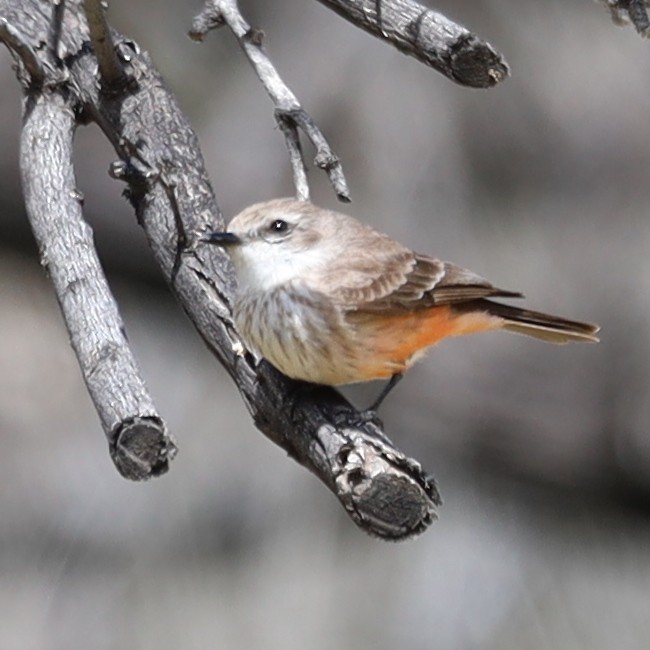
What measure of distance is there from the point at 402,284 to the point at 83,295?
4.76ft

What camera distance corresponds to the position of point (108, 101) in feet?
13.1

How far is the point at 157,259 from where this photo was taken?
3799mm

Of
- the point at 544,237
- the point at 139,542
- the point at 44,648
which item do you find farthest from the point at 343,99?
the point at 44,648

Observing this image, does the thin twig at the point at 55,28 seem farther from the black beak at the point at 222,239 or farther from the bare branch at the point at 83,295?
the black beak at the point at 222,239

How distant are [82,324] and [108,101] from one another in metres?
1.21

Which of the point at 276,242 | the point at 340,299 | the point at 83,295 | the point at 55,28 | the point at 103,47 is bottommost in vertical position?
the point at 83,295

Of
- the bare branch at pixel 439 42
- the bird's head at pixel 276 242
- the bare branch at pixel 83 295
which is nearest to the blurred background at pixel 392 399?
the bird's head at pixel 276 242

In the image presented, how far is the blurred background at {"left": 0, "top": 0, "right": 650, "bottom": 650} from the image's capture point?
272 inches

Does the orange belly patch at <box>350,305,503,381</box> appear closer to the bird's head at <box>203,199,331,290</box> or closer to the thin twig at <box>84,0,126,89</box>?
the bird's head at <box>203,199,331,290</box>

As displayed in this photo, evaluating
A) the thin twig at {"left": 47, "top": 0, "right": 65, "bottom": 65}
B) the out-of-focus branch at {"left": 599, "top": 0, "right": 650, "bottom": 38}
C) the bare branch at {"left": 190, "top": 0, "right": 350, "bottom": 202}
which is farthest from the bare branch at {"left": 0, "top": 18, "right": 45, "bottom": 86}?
the out-of-focus branch at {"left": 599, "top": 0, "right": 650, "bottom": 38}

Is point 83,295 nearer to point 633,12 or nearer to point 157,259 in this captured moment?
point 157,259

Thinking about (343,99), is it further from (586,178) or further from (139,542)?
(139,542)

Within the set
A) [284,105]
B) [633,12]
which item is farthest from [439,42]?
[284,105]

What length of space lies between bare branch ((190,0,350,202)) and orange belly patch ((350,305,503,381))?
0.47 metres
